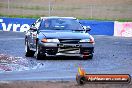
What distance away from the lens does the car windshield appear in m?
20.6

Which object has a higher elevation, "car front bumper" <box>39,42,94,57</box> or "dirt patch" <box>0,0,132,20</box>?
"car front bumper" <box>39,42,94,57</box>

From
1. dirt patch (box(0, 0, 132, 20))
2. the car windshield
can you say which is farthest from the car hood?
dirt patch (box(0, 0, 132, 20))

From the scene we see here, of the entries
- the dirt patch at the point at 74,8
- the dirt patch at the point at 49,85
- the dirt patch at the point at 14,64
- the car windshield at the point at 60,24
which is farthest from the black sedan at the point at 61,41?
the dirt patch at the point at 74,8

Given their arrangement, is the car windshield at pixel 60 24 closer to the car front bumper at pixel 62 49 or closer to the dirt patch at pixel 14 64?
the car front bumper at pixel 62 49

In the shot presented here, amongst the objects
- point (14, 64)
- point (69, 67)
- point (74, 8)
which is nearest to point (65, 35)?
point (69, 67)

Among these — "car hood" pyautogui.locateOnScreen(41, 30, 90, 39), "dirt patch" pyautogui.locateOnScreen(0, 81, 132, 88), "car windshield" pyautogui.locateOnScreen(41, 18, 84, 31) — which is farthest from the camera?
"car windshield" pyautogui.locateOnScreen(41, 18, 84, 31)

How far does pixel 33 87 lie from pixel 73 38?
25.7 feet

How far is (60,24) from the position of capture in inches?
817

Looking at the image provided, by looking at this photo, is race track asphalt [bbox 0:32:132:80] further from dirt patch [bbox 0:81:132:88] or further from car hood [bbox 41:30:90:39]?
dirt patch [bbox 0:81:132:88]

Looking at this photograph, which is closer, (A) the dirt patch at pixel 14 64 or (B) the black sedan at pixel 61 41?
(A) the dirt patch at pixel 14 64

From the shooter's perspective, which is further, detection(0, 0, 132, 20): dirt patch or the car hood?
detection(0, 0, 132, 20): dirt patch

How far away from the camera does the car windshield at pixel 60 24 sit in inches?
810

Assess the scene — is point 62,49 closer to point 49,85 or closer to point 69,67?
point 69,67

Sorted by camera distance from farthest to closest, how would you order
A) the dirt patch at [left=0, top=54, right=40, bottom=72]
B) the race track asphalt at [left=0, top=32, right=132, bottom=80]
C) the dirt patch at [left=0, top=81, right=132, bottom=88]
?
1. the dirt patch at [left=0, top=54, right=40, bottom=72]
2. the race track asphalt at [left=0, top=32, right=132, bottom=80]
3. the dirt patch at [left=0, top=81, right=132, bottom=88]
